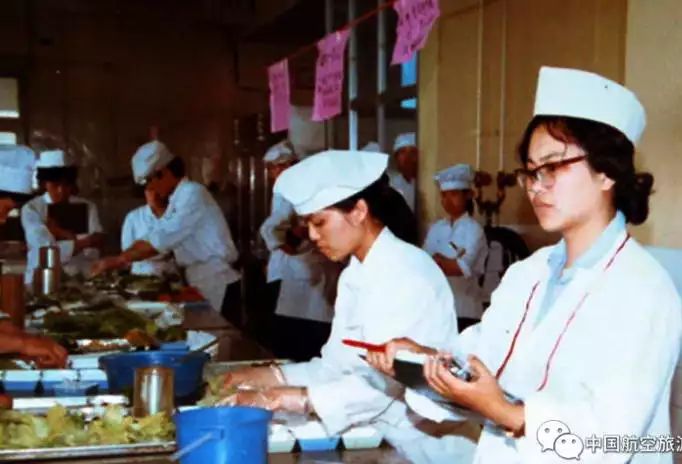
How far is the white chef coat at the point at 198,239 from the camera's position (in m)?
4.88

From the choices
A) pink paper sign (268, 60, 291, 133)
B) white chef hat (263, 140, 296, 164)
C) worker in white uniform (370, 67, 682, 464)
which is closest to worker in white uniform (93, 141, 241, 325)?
white chef hat (263, 140, 296, 164)

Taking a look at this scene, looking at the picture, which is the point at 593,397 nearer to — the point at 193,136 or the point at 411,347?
the point at 411,347

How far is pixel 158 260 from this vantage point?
16.1 ft

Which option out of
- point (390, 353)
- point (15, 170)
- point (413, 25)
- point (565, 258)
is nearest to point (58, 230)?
point (413, 25)

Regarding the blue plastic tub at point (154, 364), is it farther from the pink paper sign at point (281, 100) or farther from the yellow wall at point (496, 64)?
the pink paper sign at point (281, 100)

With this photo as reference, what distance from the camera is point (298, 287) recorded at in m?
5.42

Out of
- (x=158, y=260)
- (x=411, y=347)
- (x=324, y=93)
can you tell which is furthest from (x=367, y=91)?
(x=411, y=347)

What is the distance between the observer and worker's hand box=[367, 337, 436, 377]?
1830 mm

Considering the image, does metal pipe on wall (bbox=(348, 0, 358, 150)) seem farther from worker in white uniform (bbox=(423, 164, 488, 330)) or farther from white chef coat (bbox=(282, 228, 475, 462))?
white chef coat (bbox=(282, 228, 475, 462))

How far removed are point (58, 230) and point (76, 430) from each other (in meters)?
4.15

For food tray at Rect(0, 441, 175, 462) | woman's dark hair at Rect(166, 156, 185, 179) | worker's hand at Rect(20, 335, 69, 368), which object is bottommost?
food tray at Rect(0, 441, 175, 462)

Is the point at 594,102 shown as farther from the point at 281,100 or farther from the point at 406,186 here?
the point at 281,100

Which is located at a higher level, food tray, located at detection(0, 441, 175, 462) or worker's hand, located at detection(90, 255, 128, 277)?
worker's hand, located at detection(90, 255, 128, 277)

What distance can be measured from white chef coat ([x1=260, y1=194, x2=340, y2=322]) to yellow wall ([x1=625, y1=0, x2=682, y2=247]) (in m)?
3.03
